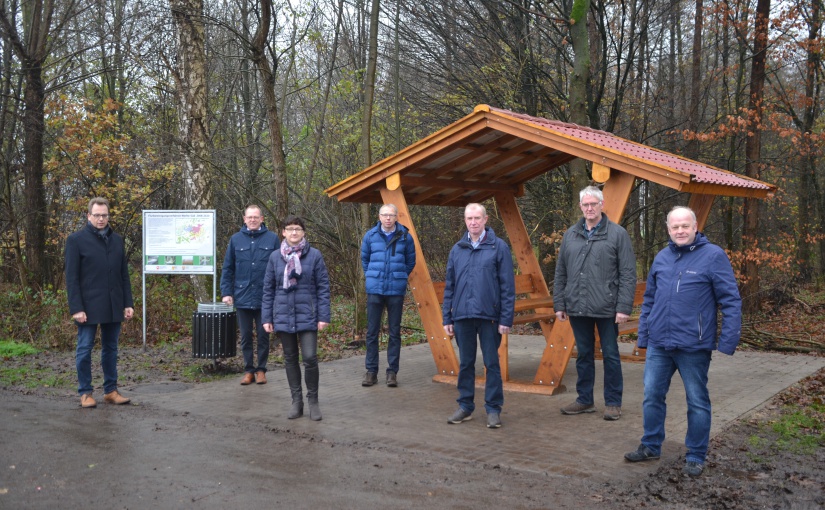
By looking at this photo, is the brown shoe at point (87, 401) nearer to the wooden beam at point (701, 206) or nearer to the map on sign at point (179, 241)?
the map on sign at point (179, 241)

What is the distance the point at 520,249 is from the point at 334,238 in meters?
6.03

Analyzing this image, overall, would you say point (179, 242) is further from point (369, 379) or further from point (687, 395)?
point (687, 395)

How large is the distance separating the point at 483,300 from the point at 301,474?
2.27 m

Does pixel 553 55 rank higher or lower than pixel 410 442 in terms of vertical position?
higher

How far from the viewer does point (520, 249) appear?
34.4 feet

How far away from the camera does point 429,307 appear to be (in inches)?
350

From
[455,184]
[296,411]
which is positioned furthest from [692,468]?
[455,184]

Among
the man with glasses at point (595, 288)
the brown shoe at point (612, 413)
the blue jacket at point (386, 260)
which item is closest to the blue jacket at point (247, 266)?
the blue jacket at point (386, 260)

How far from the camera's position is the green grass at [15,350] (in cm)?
1170

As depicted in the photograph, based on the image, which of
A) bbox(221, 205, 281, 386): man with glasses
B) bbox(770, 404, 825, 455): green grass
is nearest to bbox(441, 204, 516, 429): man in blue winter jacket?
bbox(770, 404, 825, 455): green grass

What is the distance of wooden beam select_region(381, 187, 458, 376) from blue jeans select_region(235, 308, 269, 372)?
1.85 m

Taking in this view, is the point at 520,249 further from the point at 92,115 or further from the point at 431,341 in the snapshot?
the point at 92,115

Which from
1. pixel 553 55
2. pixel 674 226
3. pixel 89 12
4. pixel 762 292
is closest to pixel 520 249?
pixel 674 226

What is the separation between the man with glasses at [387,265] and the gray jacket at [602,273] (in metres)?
2.21
